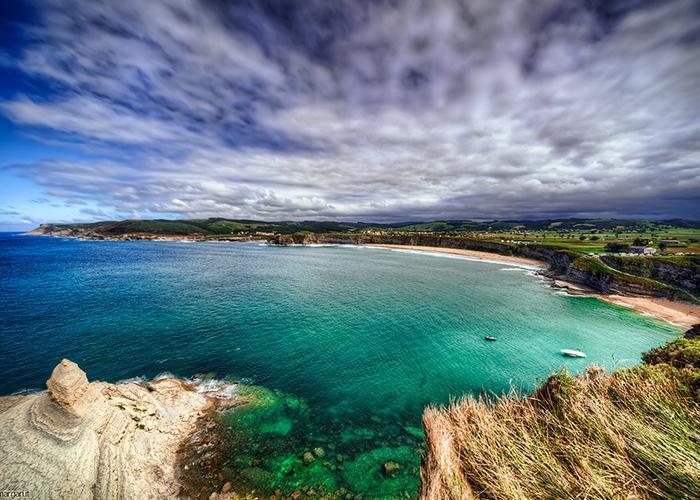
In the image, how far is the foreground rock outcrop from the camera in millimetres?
Answer: 10273

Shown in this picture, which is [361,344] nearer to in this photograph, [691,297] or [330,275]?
[330,275]

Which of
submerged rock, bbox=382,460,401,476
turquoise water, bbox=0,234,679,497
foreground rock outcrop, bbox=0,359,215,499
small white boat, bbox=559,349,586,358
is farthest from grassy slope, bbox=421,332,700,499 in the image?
small white boat, bbox=559,349,586,358

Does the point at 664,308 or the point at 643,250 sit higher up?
the point at 643,250

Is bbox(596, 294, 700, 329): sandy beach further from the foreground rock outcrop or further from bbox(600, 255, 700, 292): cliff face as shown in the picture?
the foreground rock outcrop

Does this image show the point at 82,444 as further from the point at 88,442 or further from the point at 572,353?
the point at 572,353

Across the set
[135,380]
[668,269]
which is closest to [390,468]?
[135,380]

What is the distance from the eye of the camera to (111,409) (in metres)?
13.5

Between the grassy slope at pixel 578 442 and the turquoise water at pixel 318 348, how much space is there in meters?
7.68

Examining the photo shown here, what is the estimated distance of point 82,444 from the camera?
37.8ft

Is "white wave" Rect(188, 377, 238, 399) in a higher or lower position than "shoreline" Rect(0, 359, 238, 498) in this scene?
lower

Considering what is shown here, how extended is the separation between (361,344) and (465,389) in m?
12.2

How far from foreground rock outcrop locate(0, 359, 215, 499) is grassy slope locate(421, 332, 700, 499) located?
1386cm

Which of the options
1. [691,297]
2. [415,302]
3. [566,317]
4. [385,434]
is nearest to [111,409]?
[385,434]

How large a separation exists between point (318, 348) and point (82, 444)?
20135 millimetres
